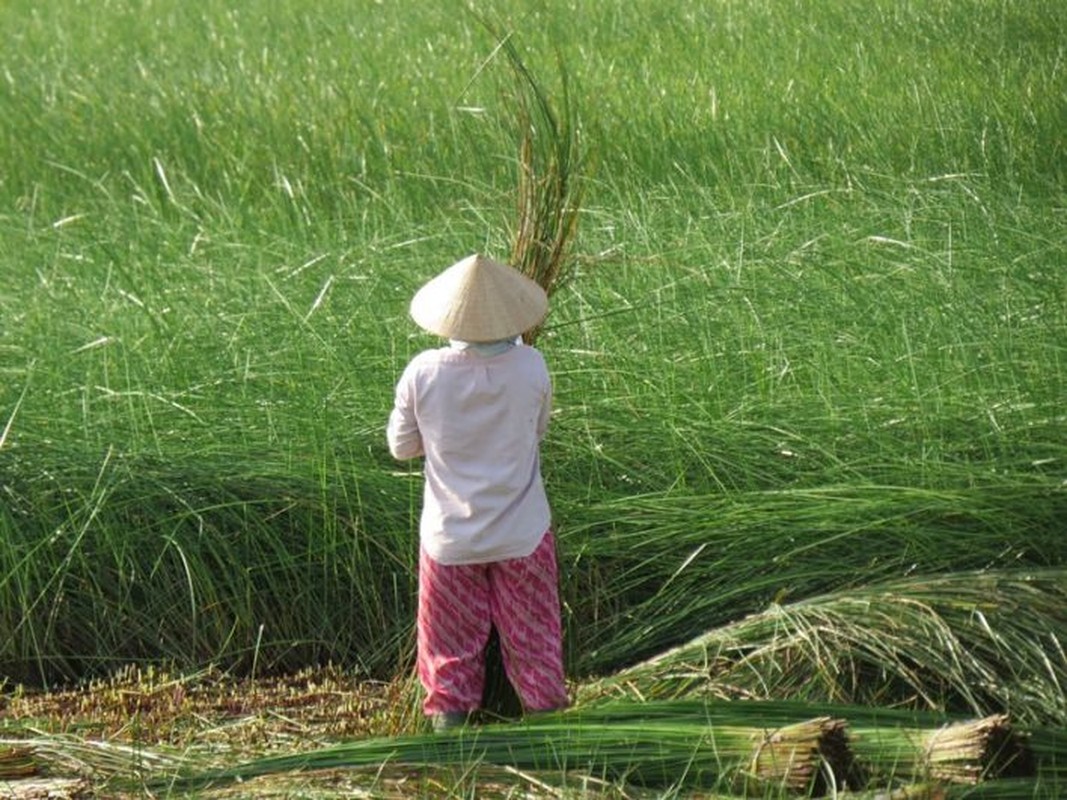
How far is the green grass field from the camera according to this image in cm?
458

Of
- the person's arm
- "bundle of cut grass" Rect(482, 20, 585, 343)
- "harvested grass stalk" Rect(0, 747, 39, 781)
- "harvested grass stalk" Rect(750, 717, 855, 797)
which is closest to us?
"harvested grass stalk" Rect(750, 717, 855, 797)

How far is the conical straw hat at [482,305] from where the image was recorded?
3.75 m

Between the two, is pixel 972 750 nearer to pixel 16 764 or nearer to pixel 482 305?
pixel 482 305

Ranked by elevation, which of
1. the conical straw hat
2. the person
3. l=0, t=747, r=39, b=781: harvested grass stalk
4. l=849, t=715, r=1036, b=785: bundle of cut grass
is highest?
the conical straw hat

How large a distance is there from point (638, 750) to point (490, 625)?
607mm

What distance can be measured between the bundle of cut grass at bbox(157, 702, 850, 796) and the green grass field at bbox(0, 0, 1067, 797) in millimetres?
352

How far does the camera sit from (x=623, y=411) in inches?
200

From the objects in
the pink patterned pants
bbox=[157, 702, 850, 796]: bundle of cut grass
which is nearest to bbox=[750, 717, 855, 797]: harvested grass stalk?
bbox=[157, 702, 850, 796]: bundle of cut grass

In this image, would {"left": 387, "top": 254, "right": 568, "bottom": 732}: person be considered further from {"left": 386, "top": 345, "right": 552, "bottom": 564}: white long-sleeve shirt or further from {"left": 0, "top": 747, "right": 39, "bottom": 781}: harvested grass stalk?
{"left": 0, "top": 747, "right": 39, "bottom": 781}: harvested grass stalk

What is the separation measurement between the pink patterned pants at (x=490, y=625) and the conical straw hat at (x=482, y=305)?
0.40 m

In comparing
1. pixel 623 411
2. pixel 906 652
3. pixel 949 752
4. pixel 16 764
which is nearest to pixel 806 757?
pixel 949 752

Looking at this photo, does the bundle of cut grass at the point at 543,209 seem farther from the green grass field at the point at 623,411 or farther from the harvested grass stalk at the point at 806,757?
the harvested grass stalk at the point at 806,757

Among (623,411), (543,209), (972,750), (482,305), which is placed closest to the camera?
(972,750)

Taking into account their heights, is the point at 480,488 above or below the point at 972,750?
above
